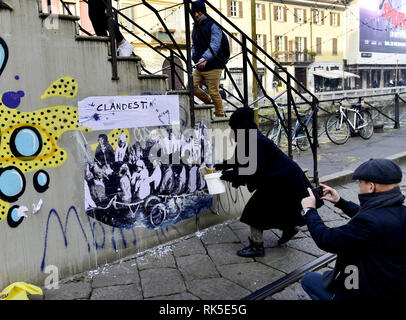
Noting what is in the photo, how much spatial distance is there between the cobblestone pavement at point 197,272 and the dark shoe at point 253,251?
0.05 m

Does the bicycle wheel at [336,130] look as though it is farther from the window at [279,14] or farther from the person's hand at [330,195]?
the window at [279,14]

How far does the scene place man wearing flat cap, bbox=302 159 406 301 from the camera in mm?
2088

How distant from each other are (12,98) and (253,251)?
2897 millimetres

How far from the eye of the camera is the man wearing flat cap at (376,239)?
82.2 inches

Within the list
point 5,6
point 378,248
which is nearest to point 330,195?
point 378,248

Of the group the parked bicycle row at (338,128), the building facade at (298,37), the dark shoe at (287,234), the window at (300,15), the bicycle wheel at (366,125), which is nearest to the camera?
the dark shoe at (287,234)

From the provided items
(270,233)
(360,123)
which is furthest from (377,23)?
(270,233)

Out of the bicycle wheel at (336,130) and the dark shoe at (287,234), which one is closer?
the dark shoe at (287,234)

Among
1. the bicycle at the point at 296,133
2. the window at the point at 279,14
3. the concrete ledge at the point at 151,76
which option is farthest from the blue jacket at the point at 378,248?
the window at the point at 279,14

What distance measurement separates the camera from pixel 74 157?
3.78m

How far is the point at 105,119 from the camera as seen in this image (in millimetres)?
3959

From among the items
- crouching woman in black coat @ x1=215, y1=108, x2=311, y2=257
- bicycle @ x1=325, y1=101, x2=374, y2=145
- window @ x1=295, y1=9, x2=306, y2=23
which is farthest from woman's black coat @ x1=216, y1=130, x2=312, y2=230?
window @ x1=295, y1=9, x2=306, y2=23

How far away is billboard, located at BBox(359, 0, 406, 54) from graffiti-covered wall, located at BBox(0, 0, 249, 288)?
47855 mm
